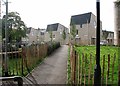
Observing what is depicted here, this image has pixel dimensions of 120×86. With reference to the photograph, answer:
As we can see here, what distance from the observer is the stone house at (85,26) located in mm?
48094

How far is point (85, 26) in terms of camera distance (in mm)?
50844

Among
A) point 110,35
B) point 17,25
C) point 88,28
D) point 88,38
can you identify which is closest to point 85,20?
point 88,28

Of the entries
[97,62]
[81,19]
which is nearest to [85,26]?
[81,19]

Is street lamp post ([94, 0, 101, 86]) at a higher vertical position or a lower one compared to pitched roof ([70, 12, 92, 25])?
lower

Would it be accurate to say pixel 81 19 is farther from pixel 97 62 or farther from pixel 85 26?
pixel 97 62

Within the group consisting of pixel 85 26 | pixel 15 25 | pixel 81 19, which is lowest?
pixel 15 25

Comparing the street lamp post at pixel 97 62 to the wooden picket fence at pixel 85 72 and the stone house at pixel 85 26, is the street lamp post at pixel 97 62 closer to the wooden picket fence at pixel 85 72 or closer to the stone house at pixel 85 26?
the wooden picket fence at pixel 85 72

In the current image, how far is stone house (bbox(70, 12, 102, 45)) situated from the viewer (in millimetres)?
48094

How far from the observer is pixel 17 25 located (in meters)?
25.7

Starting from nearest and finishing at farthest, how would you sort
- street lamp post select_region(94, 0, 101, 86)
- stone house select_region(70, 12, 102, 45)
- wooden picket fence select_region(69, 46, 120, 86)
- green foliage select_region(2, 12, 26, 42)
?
street lamp post select_region(94, 0, 101, 86)
wooden picket fence select_region(69, 46, 120, 86)
green foliage select_region(2, 12, 26, 42)
stone house select_region(70, 12, 102, 45)

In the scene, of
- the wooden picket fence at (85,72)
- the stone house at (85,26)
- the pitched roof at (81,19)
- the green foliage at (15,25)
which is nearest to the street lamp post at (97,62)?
the wooden picket fence at (85,72)

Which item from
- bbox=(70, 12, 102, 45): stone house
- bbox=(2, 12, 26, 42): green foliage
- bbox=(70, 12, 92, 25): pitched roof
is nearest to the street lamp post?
bbox=(2, 12, 26, 42): green foliage

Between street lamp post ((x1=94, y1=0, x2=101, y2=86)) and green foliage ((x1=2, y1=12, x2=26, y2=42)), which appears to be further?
green foliage ((x1=2, y1=12, x2=26, y2=42))

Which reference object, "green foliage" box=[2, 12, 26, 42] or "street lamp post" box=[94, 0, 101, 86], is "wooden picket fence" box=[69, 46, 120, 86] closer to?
"street lamp post" box=[94, 0, 101, 86]
